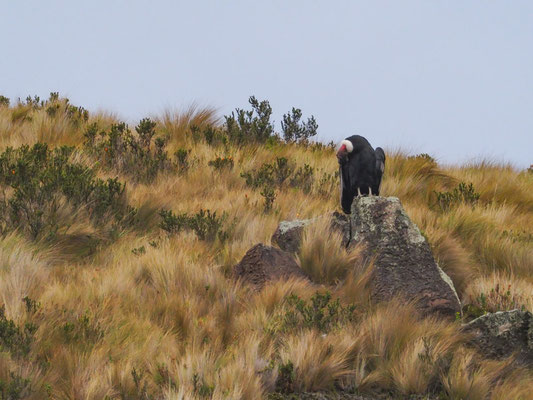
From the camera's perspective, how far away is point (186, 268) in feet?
15.3

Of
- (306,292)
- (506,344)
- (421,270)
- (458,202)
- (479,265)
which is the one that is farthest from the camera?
(458,202)

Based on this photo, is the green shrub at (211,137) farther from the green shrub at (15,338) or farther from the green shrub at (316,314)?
the green shrub at (15,338)

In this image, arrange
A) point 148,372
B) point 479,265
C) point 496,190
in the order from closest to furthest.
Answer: point 148,372 → point 479,265 → point 496,190

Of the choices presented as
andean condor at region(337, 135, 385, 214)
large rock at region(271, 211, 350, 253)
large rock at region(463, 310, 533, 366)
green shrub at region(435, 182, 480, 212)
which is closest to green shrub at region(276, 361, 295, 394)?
large rock at region(463, 310, 533, 366)

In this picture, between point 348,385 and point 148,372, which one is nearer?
point 148,372

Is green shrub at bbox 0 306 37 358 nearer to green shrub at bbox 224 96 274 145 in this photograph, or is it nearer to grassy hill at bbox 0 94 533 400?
grassy hill at bbox 0 94 533 400

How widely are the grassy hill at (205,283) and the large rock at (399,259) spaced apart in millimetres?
181

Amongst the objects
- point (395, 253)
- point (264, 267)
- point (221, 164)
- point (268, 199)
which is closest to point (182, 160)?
point (221, 164)

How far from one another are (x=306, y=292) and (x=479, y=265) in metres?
2.46

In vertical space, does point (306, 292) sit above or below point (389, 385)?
above

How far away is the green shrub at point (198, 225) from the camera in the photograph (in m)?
5.66

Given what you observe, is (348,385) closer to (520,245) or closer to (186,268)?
(186,268)

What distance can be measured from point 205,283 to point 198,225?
4.01 ft

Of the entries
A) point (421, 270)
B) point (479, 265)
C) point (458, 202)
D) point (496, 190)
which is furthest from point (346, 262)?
point (496, 190)
